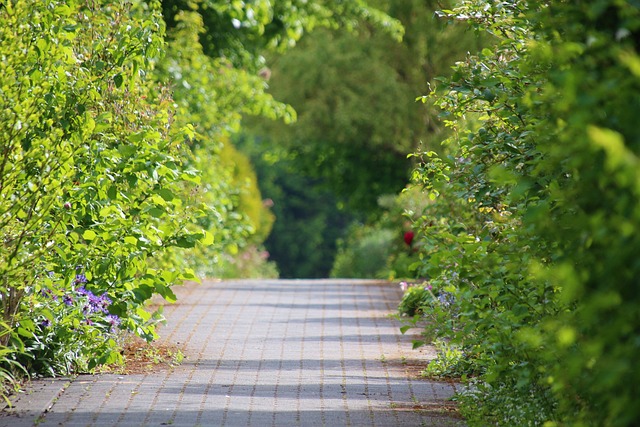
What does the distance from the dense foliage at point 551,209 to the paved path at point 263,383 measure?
2.39ft

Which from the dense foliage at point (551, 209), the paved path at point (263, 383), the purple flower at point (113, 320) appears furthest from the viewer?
the purple flower at point (113, 320)

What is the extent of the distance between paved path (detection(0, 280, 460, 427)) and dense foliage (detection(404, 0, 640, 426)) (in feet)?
2.39

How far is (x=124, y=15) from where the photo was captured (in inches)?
Result: 338

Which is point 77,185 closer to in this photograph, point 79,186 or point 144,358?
point 79,186

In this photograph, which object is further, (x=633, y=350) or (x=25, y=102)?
(x=25, y=102)

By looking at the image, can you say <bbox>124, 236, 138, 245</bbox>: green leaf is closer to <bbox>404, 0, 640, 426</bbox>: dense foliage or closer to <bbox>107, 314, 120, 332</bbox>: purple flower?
<bbox>107, 314, 120, 332</bbox>: purple flower

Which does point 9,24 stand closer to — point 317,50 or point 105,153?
point 105,153

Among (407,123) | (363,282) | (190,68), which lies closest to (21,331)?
(190,68)

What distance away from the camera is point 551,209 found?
4965mm

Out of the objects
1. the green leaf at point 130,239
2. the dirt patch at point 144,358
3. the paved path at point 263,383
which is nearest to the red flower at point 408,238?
the paved path at point 263,383

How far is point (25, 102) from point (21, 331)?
5.39 feet

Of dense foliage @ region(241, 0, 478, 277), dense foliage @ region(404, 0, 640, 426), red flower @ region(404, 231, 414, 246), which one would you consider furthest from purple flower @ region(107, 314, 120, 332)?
dense foliage @ region(241, 0, 478, 277)

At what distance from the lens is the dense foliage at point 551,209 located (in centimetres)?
311

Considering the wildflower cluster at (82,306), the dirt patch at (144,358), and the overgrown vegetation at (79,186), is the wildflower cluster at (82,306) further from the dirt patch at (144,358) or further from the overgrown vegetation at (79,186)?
the dirt patch at (144,358)
